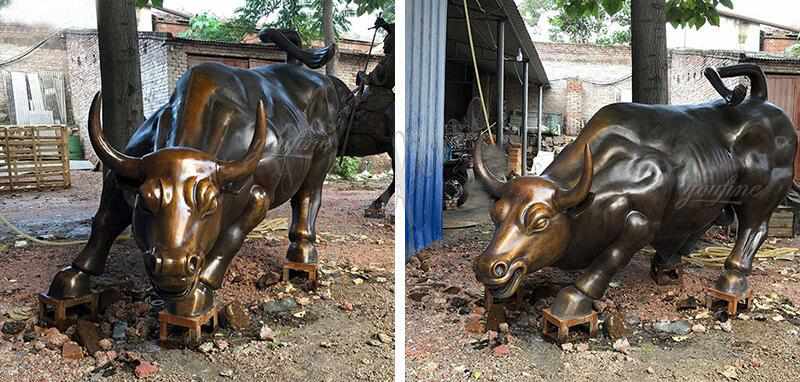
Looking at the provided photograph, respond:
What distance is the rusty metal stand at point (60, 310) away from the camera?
2.30 m

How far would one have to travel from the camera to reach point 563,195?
216cm

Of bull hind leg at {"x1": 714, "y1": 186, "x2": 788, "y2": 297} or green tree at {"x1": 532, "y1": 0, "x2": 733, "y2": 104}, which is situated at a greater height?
green tree at {"x1": 532, "y1": 0, "x2": 733, "y2": 104}

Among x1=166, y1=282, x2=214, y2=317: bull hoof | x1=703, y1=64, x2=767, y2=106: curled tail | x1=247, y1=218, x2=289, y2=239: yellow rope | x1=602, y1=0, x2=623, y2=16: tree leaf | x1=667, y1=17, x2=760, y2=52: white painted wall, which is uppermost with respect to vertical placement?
x1=602, y1=0, x2=623, y2=16: tree leaf

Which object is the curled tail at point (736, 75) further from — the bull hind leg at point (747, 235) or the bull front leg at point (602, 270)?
the bull front leg at point (602, 270)

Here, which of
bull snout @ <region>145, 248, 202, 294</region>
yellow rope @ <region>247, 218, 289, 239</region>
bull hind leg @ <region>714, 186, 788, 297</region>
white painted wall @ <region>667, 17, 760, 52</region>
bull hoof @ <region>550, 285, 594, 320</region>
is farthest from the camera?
yellow rope @ <region>247, 218, 289, 239</region>

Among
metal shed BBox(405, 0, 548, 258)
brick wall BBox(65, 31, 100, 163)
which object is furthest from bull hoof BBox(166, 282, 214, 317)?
metal shed BBox(405, 0, 548, 258)

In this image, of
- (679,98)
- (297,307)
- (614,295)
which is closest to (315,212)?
(297,307)

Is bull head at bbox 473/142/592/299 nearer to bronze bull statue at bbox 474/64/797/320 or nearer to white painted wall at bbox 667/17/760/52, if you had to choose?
bronze bull statue at bbox 474/64/797/320

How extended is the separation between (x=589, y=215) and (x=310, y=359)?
3.79 ft

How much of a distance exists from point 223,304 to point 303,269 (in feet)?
1.85

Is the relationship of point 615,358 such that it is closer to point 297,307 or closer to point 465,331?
point 465,331

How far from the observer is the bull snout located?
1794 millimetres

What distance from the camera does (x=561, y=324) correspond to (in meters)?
2.26

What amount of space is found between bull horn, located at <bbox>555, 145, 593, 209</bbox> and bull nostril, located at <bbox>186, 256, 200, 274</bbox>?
1.21m
